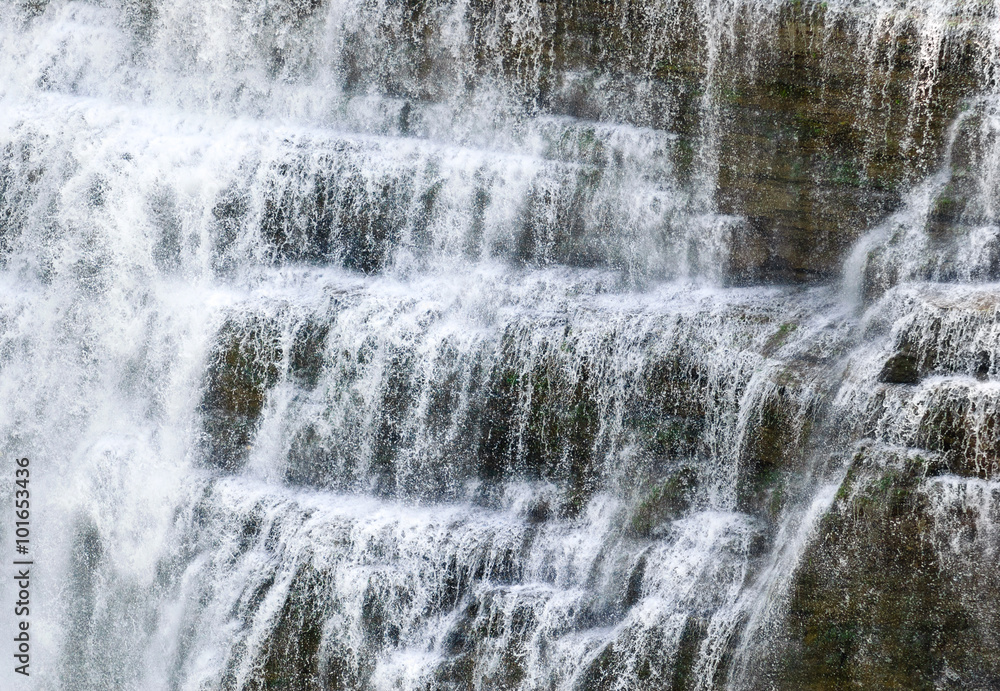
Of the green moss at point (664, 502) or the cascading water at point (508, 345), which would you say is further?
the green moss at point (664, 502)

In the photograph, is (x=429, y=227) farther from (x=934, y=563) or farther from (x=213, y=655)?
(x=934, y=563)

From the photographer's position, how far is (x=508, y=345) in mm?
12305

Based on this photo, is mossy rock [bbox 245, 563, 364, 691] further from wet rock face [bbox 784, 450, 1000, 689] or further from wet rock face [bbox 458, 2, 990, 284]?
wet rock face [bbox 458, 2, 990, 284]

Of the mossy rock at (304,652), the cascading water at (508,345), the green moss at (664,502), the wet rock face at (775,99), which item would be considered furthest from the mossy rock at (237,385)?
the green moss at (664,502)

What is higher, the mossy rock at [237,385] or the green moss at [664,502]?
the mossy rock at [237,385]

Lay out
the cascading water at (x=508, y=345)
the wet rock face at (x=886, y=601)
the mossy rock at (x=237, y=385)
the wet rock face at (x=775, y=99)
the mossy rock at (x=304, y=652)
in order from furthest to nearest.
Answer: the mossy rock at (x=237, y=385) → the wet rock face at (x=775, y=99) → the mossy rock at (x=304, y=652) → the cascading water at (x=508, y=345) → the wet rock face at (x=886, y=601)

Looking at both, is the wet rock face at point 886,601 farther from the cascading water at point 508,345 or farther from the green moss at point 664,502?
the green moss at point 664,502

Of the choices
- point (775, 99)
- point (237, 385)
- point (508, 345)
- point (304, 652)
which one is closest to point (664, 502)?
A: point (508, 345)

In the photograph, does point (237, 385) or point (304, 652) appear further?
point (237, 385)

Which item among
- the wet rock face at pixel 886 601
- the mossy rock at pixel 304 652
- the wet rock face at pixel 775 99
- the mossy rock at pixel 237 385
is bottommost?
the mossy rock at pixel 304 652

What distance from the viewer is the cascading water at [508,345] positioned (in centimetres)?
1011

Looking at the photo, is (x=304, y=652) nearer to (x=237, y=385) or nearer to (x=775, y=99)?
(x=237, y=385)

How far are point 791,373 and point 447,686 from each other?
12.5 ft

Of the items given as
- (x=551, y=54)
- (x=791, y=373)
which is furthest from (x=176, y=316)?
(x=791, y=373)
